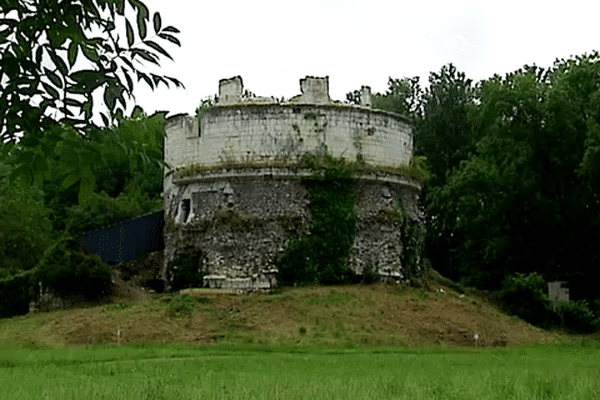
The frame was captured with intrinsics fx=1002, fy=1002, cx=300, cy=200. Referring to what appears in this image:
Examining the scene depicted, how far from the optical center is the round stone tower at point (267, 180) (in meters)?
30.4

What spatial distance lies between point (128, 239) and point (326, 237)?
25.6ft

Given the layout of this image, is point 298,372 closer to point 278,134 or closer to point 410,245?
point 278,134

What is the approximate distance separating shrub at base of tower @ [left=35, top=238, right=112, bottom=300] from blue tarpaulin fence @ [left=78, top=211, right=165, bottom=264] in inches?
82.0

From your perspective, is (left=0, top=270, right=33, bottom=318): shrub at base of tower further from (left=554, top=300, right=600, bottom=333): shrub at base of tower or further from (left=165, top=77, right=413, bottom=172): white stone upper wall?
(left=554, top=300, right=600, bottom=333): shrub at base of tower

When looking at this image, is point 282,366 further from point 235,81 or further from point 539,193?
point 539,193

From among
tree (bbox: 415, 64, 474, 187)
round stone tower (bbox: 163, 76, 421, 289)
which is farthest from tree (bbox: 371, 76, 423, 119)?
round stone tower (bbox: 163, 76, 421, 289)

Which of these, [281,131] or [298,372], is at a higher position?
[281,131]

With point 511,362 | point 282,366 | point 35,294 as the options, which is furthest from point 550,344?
point 35,294

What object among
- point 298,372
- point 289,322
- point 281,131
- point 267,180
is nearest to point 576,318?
point 267,180

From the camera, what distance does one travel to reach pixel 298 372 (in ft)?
54.4

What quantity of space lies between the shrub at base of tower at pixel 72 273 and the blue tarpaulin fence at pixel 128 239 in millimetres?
2082

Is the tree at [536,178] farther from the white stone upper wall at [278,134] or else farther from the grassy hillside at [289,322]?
the grassy hillside at [289,322]

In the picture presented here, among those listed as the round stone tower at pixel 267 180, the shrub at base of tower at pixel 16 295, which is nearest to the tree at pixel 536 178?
the round stone tower at pixel 267 180

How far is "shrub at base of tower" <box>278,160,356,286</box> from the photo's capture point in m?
30.1
